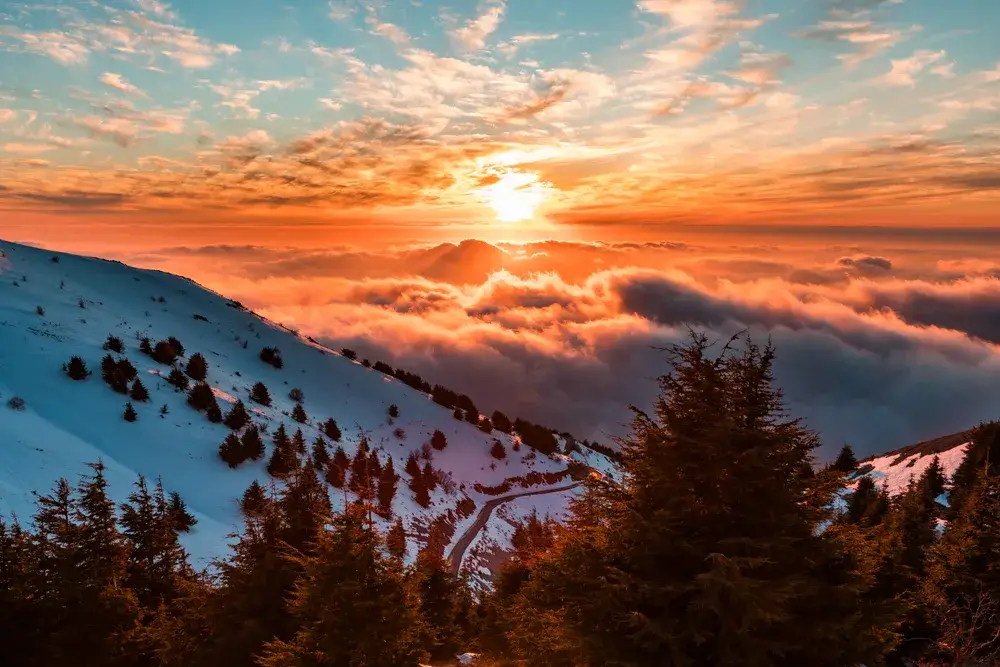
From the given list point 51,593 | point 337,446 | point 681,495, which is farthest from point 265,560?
point 337,446

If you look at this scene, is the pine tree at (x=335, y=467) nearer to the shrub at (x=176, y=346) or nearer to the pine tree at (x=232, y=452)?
the pine tree at (x=232, y=452)

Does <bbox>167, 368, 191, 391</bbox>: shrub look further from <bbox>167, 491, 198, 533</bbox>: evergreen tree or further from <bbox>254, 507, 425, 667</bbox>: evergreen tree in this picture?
<bbox>254, 507, 425, 667</bbox>: evergreen tree

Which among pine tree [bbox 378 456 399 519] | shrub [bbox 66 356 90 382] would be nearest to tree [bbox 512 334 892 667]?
pine tree [bbox 378 456 399 519]

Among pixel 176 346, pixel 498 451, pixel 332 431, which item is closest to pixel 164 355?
pixel 176 346

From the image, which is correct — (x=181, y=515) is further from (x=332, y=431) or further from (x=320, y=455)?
(x=332, y=431)

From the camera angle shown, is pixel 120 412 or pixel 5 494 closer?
pixel 5 494

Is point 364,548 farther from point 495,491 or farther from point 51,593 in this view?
point 495,491
